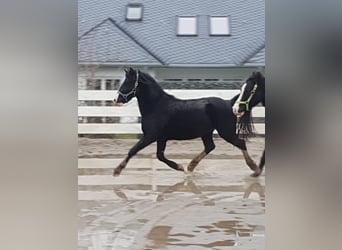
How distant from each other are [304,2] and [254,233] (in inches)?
37.3

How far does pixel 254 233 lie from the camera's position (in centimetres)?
193

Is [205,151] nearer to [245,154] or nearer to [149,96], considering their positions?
[245,154]

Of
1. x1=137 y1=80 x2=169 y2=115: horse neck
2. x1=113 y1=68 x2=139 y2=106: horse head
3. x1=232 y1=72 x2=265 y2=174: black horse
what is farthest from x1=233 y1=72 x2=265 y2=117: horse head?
x1=113 y1=68 x2=139 y2=106: horse head

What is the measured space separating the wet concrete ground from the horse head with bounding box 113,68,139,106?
10.8 inches

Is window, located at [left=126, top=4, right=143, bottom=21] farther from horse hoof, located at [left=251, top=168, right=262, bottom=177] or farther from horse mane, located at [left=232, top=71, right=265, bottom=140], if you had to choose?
horse hoof, located at [left=251, top=168, right=262, bottom=177]

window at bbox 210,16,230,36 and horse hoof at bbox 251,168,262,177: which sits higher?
window at bbox 210,16,230,36

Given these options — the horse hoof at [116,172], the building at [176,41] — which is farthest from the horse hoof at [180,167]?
the building at [176,41]

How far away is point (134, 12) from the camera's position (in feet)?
6.77

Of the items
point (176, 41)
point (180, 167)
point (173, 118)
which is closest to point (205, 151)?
point (180, 167)

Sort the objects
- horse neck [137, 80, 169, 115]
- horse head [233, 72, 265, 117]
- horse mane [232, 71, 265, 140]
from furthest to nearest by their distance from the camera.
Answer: horse neck [137, 80, 169, 115] < horse mane [232, 71, 265, 140] < horse head [233, 72, 265, 117]

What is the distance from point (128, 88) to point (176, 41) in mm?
315

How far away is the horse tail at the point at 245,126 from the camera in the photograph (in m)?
2.12

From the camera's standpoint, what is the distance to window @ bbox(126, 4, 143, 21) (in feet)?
6.69

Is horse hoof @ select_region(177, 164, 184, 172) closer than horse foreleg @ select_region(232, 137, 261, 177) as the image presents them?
No
